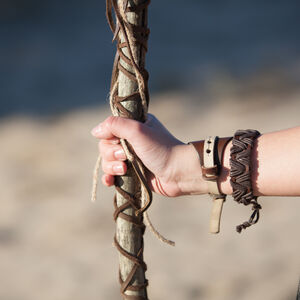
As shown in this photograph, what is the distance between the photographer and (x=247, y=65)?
388cm

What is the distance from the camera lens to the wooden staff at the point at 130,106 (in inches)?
35.0

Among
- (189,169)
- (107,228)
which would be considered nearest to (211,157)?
(189,169)

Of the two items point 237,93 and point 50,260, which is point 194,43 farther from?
point 50,260

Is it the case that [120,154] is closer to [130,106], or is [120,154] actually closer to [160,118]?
[130,106]

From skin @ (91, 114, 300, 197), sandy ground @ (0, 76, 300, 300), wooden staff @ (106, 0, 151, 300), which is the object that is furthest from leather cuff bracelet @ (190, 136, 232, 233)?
sandy ground @ (0, 76, 300, 300)

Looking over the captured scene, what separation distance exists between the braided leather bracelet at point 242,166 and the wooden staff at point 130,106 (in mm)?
171

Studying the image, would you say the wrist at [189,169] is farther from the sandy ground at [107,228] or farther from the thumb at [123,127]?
the sandy ground at [107,228]

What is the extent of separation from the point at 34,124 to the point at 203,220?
4.87ft

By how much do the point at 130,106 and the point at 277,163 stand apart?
28cm

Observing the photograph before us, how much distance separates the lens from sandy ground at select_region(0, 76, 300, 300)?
215 cm

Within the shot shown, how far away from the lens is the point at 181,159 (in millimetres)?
959

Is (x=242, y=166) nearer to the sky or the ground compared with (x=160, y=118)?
nearer to the ground

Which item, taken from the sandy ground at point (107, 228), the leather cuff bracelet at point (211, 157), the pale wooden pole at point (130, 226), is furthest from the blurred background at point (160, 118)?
the leather cuff bracelet at point (211, 157)

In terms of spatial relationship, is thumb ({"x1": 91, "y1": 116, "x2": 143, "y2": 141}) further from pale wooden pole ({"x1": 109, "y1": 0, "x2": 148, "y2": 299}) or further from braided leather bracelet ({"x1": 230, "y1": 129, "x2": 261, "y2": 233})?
braided leather bracelet ({"x1": 230, "y1": 129, "x2": 261, "y2": 233})
